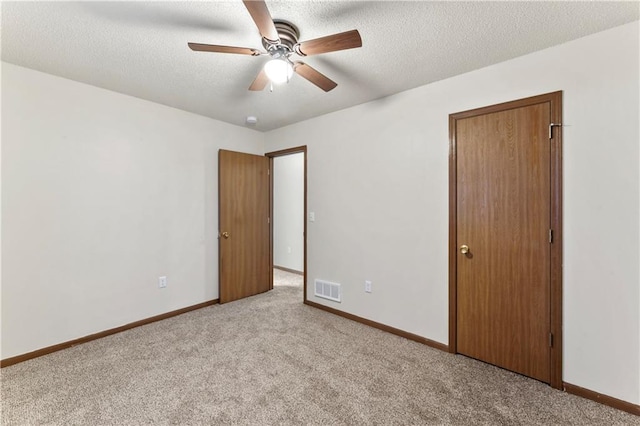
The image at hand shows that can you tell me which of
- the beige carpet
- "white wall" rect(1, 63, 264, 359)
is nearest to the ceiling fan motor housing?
"white wall" rect(1, 63, 264, 359)

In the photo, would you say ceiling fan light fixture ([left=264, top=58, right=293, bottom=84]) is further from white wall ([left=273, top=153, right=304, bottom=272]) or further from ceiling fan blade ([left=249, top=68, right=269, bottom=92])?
white wall ([left=273, top=153, right=304, bottom=272])

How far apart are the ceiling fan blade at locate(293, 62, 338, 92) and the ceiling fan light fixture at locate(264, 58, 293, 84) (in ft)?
0.21

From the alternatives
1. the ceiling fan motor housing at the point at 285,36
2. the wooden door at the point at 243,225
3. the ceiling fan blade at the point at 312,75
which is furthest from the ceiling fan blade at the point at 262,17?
the wooden door at the point at 243,225

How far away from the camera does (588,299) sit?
6.26 feet

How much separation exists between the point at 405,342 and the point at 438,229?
1131 mm

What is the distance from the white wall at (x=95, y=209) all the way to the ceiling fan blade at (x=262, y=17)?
222cm

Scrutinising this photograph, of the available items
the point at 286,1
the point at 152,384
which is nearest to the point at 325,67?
the point at 286,1

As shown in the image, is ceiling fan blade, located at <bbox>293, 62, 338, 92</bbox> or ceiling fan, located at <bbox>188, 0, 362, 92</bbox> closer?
ceiling fan, located at <bbox>188, 0, 362, 92</bbox>

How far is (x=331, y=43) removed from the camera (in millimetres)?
1621

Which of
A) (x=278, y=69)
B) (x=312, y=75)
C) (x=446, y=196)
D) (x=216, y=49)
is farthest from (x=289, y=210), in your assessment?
(x=216, y=49)

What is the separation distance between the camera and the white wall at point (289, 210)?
5508 mm

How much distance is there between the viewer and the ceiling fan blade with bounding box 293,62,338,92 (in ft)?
6.26

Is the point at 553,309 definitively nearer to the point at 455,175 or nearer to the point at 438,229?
the point at 438,229

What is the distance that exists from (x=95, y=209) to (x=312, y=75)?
2.48 metres
